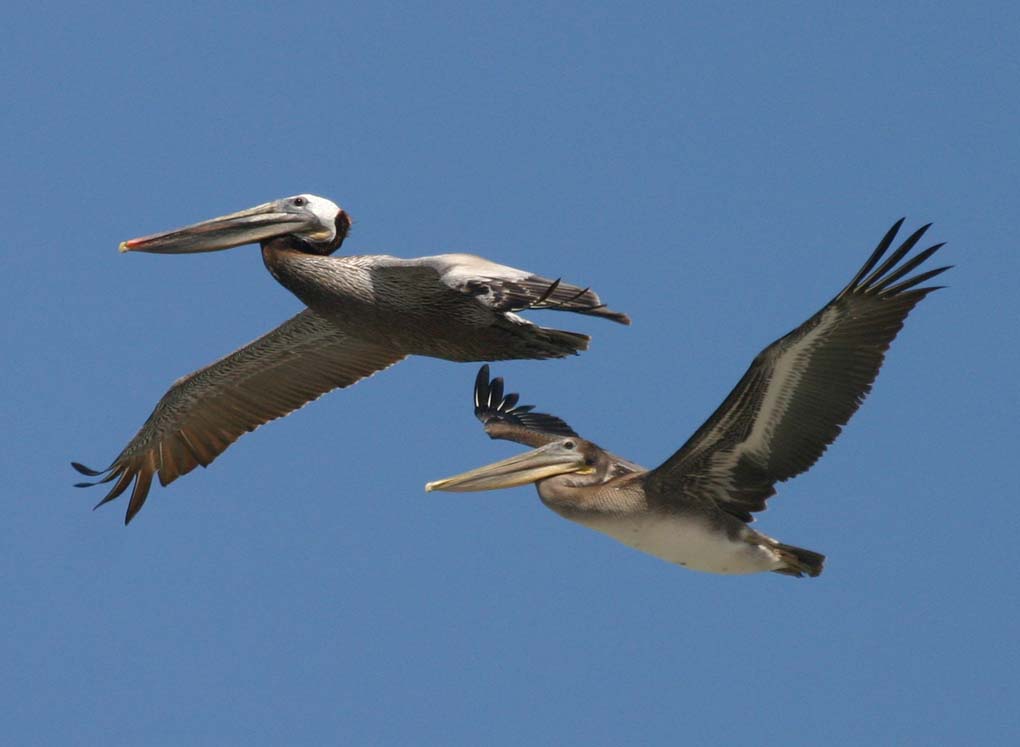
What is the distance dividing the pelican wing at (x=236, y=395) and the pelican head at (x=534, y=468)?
6.12 feet

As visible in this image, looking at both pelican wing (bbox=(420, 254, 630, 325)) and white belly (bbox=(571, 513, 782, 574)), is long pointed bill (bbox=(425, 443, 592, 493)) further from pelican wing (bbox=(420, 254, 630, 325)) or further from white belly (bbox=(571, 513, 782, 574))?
pelican wing (bbox=(420, 254, 630, 325))

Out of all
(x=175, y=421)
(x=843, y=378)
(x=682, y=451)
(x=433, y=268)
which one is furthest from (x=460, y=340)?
(x=175, y=421)

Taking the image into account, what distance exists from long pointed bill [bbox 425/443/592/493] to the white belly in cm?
89

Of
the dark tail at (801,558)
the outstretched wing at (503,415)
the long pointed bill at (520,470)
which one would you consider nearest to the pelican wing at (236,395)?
the outstretched wing at (503,415)

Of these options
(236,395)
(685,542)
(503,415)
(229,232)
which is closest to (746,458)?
(685,542)

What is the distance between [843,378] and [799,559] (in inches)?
57.3

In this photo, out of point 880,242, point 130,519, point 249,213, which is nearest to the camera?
point 880,242

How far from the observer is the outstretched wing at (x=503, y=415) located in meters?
14.2

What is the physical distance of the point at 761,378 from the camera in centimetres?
1120

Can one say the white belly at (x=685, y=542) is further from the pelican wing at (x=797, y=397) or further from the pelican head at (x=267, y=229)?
the pelican head at (x=267, y=229)

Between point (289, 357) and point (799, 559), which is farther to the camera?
point (289, 357)

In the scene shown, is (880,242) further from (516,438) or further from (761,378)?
(516,438)

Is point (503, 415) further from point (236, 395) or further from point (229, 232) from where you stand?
point (229, 232)

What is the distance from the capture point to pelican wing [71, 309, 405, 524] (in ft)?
48.0
